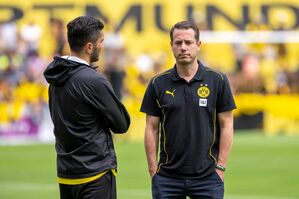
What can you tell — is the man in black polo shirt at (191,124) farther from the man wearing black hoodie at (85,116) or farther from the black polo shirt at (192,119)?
the man wearing black hoodie at (85,116)

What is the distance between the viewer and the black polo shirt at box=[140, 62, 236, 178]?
716 cm

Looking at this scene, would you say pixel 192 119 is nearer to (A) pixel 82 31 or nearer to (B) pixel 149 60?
(A) pixel 82 31

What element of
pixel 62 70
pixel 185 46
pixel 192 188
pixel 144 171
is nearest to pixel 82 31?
pixel 62 70

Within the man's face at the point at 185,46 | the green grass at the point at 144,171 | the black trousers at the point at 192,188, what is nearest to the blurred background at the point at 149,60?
the green grass at the point at 144,171

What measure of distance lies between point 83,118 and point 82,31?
639 millimetres

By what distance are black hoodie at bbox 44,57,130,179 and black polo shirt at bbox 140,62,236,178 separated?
2.05ft

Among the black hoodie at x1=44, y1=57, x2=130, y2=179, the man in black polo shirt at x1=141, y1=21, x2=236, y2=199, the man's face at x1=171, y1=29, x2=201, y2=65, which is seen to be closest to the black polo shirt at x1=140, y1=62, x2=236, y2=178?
the man in black polo shirt at x1=141, y1=21, x2=236, y2=199

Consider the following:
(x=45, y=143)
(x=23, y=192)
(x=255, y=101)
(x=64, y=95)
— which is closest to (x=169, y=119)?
(x=64, y=95)

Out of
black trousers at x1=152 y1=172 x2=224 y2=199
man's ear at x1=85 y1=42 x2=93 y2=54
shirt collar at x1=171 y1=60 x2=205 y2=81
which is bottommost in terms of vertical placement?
black trousers at x1=152 y1=172 x2=224 y2=199

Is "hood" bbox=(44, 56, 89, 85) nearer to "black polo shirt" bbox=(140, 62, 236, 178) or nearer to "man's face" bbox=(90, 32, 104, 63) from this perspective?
"man's face" bbox=(90, 32, 104, 63)

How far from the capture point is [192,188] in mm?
7180

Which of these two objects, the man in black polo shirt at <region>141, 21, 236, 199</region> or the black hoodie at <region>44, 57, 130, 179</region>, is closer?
the black hoodie at <region>44, 57, 130, 179</region>

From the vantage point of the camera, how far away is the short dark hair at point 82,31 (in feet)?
21.5

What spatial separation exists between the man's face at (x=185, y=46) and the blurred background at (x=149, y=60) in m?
11.8
